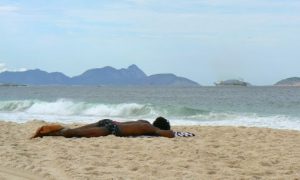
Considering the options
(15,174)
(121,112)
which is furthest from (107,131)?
(121,112)

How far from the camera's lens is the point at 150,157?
8.37 metres

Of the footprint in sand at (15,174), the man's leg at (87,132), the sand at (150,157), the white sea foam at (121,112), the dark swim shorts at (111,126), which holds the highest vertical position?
the white sea foam at (121,112)

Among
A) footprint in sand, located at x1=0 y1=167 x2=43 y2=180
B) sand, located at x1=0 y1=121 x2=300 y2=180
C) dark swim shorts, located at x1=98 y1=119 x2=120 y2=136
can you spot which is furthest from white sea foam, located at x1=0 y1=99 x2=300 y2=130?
footprint in sand, located at x1=0 y1=167 x2=43 y2=180

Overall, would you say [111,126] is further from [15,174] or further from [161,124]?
[15,174]

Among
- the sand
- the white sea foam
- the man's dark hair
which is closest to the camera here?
the sand

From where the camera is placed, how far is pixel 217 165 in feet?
25.3

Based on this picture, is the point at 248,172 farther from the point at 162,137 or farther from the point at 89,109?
the point at 89,109

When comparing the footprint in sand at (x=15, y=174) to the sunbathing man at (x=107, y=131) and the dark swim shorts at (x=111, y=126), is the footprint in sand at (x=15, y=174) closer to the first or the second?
the sunbathing man at (x=107, y=131)

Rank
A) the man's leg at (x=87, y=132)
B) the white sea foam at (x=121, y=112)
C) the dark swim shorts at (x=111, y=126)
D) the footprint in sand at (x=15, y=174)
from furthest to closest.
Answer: the white sea foam at (x=121, y=112), the dark swim shorts at (x=111, y=126), the man's leg at (x=87, y=132), the footprint in sand at (x=15, y=174)

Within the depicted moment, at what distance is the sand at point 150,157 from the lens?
7.06 metres

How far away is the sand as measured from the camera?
7062 millimetres

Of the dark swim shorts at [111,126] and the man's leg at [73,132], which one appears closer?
the man's leg at [73,132]

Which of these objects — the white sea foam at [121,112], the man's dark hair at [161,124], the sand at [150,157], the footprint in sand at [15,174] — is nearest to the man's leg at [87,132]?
the sand at [150,157]

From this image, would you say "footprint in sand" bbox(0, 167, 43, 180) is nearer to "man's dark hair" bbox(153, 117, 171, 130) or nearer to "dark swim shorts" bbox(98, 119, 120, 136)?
"dark swim shorts" bbox(98, 119, 120, 136)
